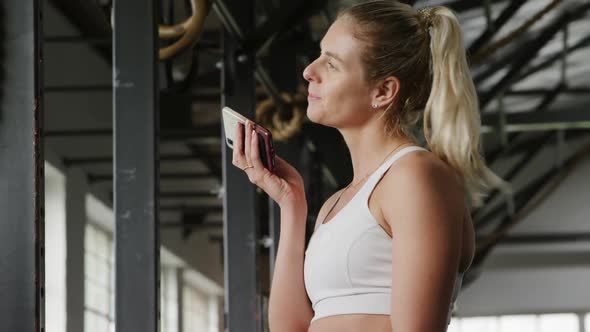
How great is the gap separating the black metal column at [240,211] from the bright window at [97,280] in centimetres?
425

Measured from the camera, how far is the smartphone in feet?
5.82

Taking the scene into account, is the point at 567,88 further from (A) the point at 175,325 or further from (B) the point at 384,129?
(B) the point at 384,129

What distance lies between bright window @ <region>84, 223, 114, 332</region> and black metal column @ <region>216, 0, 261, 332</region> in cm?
425

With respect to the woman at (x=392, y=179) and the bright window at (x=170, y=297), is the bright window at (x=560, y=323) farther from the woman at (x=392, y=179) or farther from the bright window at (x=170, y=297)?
the woman at (x=392, y=179)

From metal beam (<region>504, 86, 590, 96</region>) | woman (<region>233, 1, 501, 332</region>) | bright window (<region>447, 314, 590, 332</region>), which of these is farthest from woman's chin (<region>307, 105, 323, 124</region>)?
bright window (<region>447, 314, 590, 332</region>)

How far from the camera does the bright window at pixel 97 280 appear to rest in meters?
9.16

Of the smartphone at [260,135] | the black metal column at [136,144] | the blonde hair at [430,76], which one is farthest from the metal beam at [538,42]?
the blonde hair at [430,76]

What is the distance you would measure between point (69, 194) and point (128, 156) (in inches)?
205

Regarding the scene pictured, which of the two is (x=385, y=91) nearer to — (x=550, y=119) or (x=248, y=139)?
A: (x=248, y=139)

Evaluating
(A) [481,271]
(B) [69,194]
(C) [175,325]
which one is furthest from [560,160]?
(B) [69,194]

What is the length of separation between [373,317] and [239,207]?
3356 mm

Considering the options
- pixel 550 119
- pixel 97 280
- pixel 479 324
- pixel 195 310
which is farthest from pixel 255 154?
pixel 479 324

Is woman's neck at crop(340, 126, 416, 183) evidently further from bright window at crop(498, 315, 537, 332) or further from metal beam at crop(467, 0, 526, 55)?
bright window at crop(498, 315, 537, 332)

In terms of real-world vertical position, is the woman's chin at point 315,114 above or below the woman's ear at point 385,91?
below
